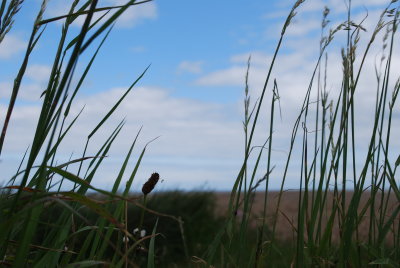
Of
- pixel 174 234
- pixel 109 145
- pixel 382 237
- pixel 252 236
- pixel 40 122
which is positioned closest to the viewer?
pixel 40 122

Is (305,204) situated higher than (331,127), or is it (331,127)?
(331,127)

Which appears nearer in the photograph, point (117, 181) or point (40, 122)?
point (40, 122)

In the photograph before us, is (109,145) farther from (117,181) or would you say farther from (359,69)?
(359,69)

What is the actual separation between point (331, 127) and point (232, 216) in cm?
41

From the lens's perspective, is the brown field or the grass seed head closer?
the grass seed head

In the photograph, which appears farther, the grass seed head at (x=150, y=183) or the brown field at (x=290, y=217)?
the brown field at (x=290, y=217)

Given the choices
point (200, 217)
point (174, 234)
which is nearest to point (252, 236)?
point (200, 217)

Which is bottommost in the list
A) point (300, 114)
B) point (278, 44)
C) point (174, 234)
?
point (174, 234)

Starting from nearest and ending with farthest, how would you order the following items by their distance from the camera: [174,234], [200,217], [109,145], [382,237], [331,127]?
[109,145], [382,237], [331,127], [174,234], [200,217]

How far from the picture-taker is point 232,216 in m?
1.32

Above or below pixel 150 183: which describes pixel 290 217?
above

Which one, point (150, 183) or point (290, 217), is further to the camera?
point (290, 217)

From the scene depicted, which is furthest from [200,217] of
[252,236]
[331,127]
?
[331,127]

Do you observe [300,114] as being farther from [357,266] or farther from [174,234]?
[174,234]
